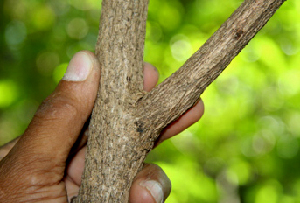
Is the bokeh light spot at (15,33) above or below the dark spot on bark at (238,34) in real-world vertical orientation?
below

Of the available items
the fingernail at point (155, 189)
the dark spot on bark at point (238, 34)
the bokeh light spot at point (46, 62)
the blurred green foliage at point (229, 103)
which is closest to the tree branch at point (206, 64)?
the dark spot on bark at point (238, 34)

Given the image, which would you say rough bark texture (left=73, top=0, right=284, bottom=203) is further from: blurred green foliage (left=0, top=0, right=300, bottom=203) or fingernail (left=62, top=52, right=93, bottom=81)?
blurred green foliage (left=0, top=0, right=300, bottom=203)

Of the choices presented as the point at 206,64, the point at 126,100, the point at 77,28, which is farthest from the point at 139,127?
the point at 77,28

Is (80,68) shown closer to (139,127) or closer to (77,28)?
(139,127)

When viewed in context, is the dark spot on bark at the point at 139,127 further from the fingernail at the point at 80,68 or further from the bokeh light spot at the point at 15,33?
the bokeh light spot at the point at 15,33

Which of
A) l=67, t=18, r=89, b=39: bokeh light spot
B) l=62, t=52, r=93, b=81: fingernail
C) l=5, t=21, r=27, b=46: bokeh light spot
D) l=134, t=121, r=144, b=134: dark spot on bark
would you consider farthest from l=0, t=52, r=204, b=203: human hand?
l=5, t=21, r=27, b=46: bokeh light spot

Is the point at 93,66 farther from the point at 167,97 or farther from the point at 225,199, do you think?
the point at 225,199
